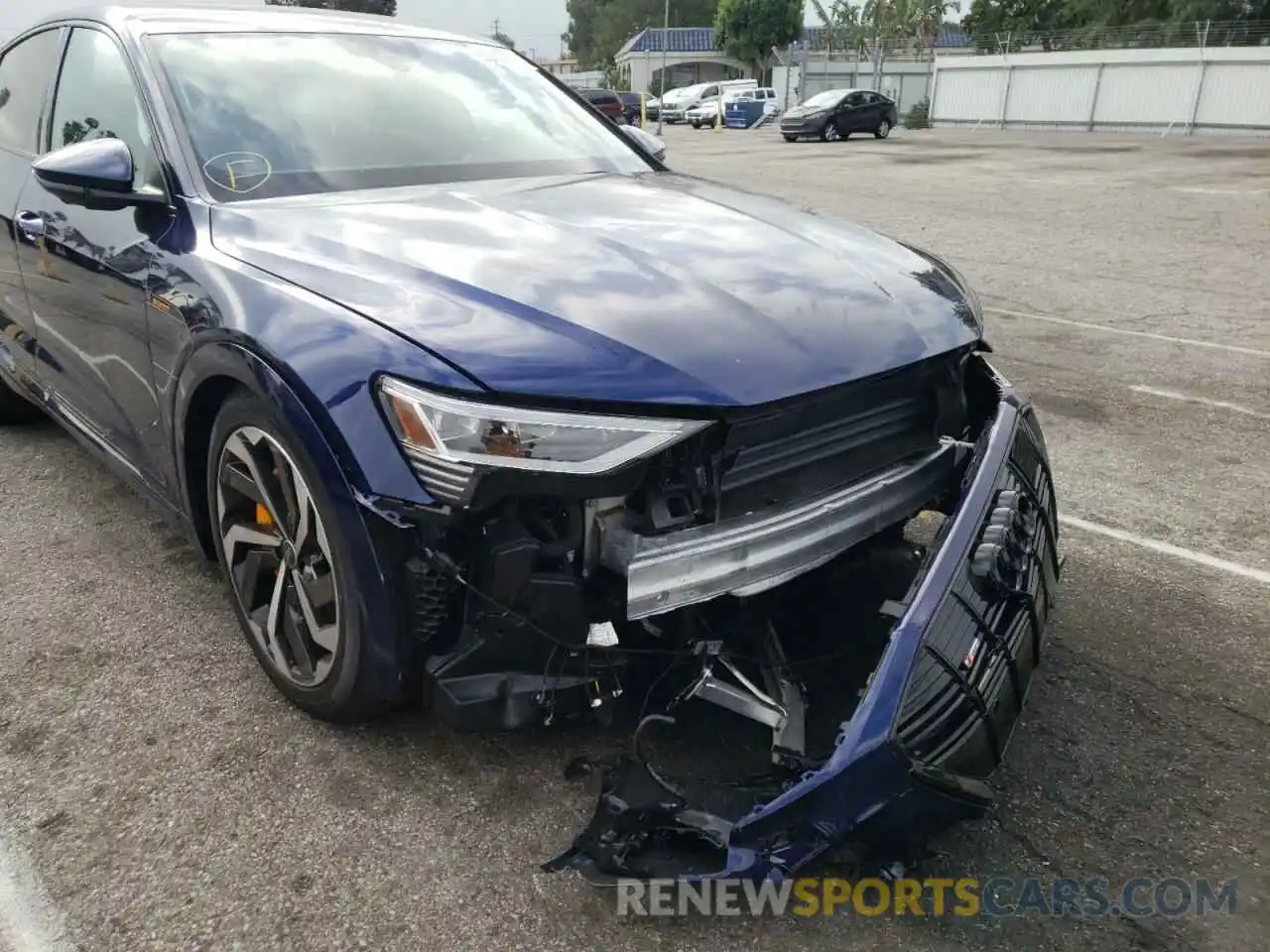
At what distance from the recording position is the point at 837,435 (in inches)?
88.0

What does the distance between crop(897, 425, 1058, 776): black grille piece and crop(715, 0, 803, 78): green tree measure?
222 ft

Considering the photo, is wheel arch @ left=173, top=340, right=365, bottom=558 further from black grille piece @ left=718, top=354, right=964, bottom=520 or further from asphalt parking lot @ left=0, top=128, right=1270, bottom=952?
black grille piece @ left=718, top=354, right=964, bottom=520

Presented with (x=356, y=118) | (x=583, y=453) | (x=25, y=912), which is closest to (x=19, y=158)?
(x=356, y=118)

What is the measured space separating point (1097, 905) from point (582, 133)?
2.88 meters

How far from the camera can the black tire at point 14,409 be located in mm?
4500

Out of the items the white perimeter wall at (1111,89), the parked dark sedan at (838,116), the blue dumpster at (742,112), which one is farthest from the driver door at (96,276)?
the blue dumpster at (742,112)

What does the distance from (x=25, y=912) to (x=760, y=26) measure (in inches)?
2702

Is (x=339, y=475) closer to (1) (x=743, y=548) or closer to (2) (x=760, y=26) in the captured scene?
(1) (x=743, y=548)

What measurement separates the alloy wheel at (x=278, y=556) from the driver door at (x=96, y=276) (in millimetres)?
450

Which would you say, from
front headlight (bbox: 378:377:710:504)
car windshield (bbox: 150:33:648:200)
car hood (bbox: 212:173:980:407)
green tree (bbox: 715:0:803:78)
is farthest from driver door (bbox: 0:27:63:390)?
green tree (bbox: 715:0:803:78)

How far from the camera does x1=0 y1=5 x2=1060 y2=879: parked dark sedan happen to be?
189 centimetres

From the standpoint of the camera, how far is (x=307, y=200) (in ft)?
8.84

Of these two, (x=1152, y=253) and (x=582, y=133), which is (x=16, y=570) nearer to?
(x=582, y=133)

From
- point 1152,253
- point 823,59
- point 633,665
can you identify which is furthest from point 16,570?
point 823,59
